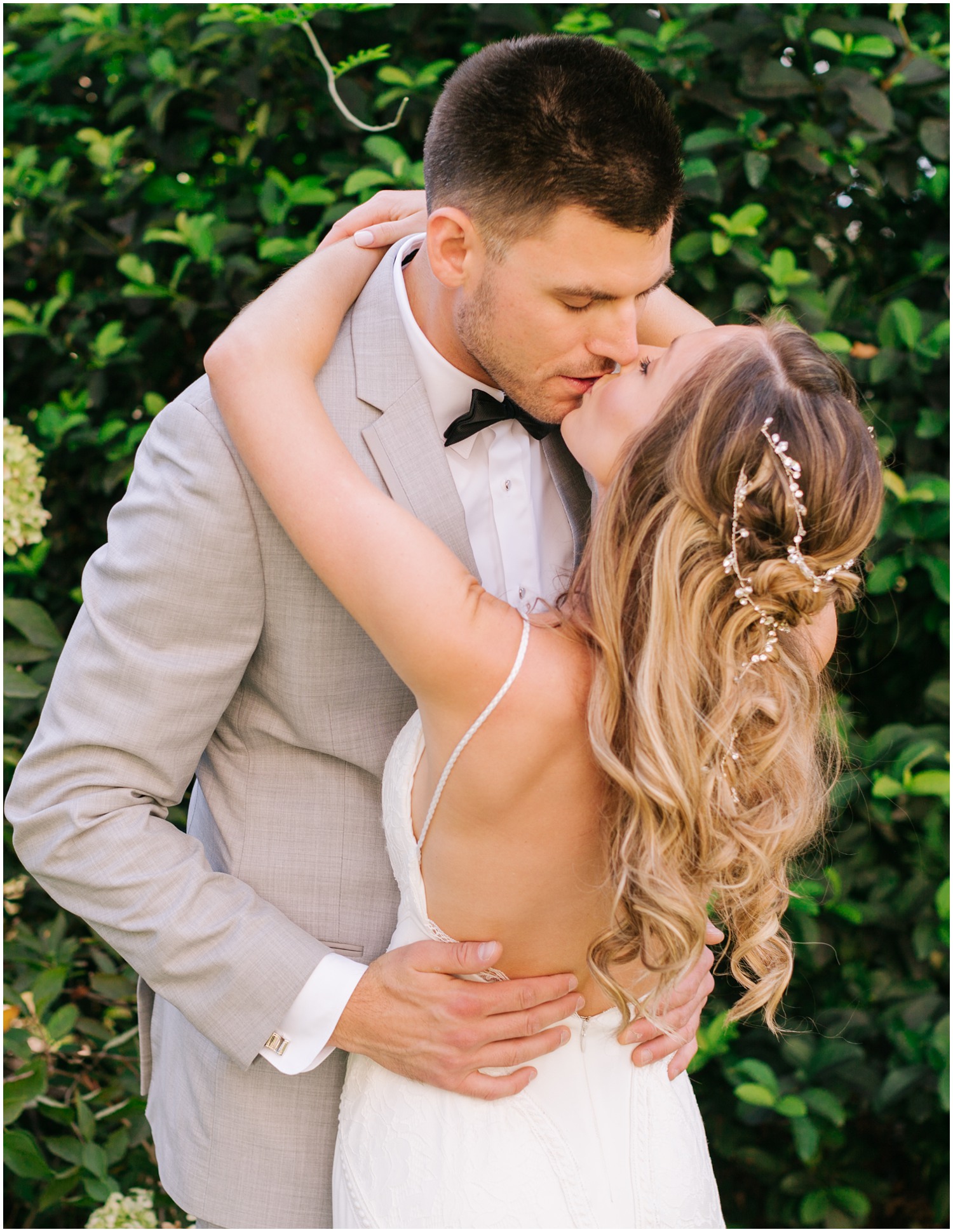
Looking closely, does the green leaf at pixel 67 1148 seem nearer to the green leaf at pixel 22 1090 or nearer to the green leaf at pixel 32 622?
the green leaf at pixel 22 1090

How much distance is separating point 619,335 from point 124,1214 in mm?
2386

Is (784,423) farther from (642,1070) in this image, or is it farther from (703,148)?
(703,148)

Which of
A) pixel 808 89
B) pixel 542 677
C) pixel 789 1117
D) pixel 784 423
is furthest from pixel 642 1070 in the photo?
pixel 808 89

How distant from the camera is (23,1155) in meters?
2.57

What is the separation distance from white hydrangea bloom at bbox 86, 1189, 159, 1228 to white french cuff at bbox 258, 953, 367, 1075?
134 centimetres

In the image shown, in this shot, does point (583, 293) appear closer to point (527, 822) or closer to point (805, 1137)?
point (527, 822)

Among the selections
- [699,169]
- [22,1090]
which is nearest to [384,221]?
[699,169]

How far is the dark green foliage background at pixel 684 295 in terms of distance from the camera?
7.64 feet

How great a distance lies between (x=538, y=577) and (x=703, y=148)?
1101mm

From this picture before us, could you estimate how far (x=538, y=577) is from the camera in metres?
1.88

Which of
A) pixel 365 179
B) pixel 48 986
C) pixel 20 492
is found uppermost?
pixel 365 179

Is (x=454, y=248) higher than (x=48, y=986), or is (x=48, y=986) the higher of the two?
(x=454, y=248)

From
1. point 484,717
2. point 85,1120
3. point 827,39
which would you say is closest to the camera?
point 484,717

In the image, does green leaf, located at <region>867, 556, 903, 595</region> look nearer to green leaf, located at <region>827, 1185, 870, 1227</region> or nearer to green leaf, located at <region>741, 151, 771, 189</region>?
green leaf, located at <region>741, 151, 771, 189</region>
